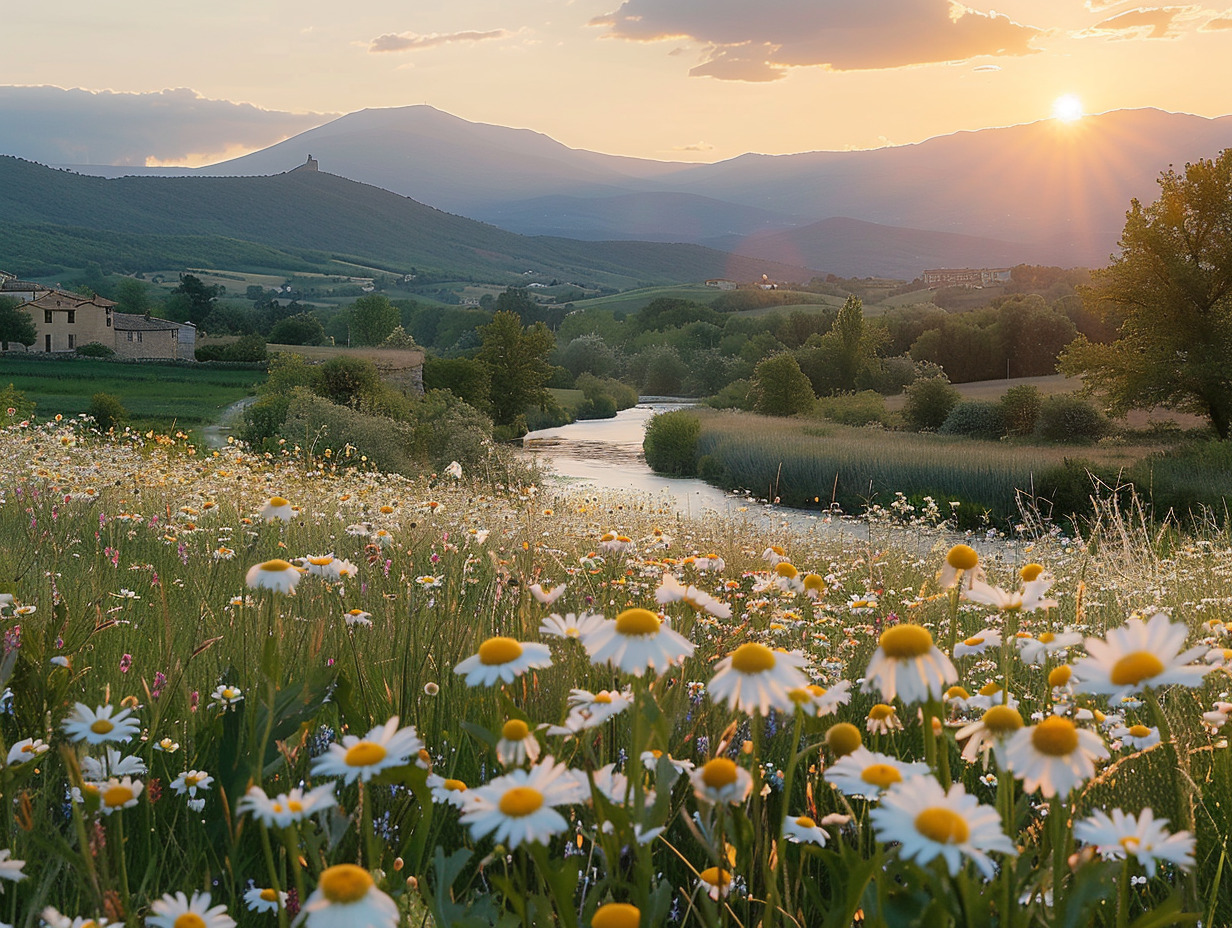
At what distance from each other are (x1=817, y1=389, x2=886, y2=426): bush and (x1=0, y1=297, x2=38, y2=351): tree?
44462 millimetres

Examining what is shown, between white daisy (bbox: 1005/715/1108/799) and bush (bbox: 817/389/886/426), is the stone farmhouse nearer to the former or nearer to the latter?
bush (bbox: 817/389/886/426)

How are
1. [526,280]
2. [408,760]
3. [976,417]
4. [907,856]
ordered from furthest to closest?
1. [526,280]
2. [976,417]
3. [408,760]
4. [907,856]

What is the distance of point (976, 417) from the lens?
30.2 meters

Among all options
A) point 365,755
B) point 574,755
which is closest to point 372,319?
point 574,755

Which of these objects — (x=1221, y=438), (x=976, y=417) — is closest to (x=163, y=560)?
Answer: (x=1221, y=438)

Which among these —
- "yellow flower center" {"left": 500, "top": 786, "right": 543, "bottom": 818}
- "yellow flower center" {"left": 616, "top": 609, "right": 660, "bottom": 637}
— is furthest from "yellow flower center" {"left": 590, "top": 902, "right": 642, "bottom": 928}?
"yellow flower center" {"left": 616, "top": 609, "right": 660, "bottom": 637}

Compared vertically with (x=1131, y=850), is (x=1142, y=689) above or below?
above

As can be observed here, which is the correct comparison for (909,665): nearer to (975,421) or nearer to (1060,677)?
Result: (1060,677)

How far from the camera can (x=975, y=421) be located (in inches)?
1184

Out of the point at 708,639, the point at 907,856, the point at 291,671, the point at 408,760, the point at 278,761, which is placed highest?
the point at 907,856

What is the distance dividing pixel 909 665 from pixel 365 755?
622 mm

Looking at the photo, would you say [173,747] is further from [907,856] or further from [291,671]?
[907,856]

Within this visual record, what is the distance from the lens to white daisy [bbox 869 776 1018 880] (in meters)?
0.82

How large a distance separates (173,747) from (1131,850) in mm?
1854
